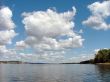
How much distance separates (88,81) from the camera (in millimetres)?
80500

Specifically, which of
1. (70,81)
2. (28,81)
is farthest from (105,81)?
(28,81)

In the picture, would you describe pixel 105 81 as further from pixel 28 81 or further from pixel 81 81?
pixel 28 81

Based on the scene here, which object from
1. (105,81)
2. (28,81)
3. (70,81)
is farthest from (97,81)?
(28,81)

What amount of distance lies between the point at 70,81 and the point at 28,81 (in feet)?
Answer: 42.6

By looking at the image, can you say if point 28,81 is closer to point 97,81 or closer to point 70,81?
point 70,81

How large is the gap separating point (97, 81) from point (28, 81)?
21112 millimetres

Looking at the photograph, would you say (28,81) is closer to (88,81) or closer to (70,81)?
(70,81)

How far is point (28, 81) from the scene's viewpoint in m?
81.0

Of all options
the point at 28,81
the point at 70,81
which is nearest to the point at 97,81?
the point at 70,81

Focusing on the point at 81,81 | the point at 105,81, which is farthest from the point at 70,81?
the point at 105,81

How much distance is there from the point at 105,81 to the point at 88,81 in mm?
5137

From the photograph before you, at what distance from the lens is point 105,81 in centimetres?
7906

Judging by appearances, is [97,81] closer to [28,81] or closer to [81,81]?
[81,81]

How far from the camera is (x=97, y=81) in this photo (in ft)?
262
